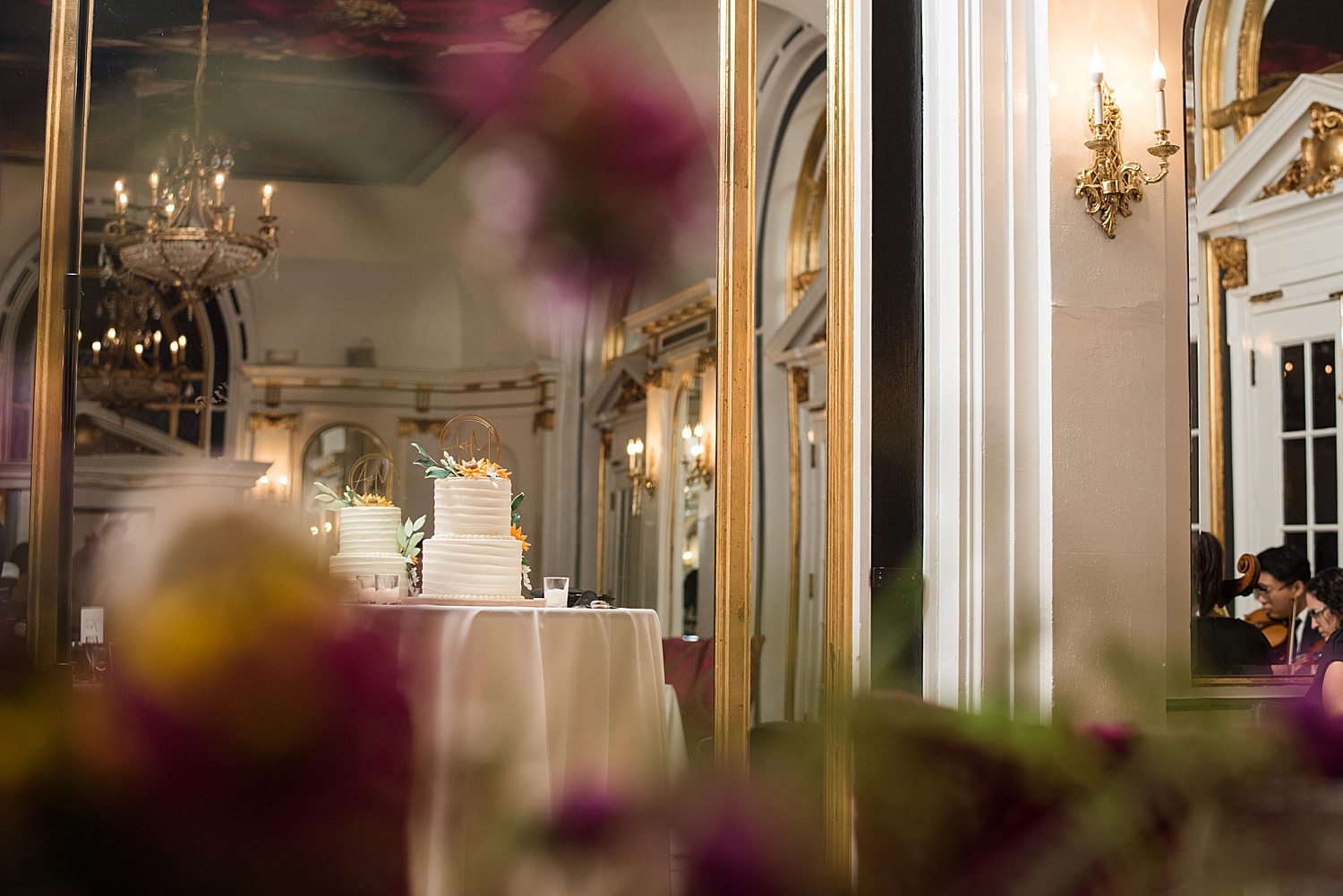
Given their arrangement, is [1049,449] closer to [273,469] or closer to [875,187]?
[875,187]

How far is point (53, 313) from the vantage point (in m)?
3.66

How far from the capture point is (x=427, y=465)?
385 cm

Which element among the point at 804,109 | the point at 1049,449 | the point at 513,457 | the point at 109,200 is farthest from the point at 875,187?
the point at 109,200

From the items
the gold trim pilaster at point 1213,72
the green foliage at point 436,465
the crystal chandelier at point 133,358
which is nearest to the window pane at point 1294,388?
the gold trim pilaster at point 1213,72

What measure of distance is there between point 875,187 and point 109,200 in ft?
7.50

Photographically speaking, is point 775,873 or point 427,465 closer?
point 775,873

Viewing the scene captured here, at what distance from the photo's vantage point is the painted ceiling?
12.3 feet

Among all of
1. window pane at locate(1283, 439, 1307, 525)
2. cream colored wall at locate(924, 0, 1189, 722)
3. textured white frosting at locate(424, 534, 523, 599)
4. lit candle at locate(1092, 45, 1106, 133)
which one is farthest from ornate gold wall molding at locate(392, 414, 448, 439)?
window pane at locate(1283, 439, 1307, 525)

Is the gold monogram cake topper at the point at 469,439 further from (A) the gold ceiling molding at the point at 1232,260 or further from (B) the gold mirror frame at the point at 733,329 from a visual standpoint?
(A) the gold ceiling molding at the point at 1232,260

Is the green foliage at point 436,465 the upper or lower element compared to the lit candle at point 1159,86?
lower

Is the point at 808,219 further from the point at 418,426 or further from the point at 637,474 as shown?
the point at 418,426

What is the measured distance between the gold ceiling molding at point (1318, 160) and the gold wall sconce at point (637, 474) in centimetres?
237

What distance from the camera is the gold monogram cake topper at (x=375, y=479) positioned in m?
3.73

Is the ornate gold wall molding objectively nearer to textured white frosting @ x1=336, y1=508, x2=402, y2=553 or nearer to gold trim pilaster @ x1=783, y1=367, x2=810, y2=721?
textured white frosting @ x1=336, y1=508, x2=402, y2=553
